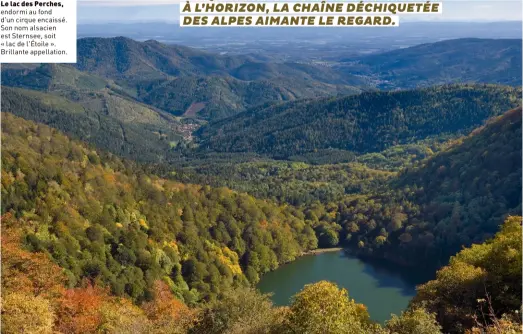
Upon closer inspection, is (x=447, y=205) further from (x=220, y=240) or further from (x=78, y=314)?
(x=78, y=314)

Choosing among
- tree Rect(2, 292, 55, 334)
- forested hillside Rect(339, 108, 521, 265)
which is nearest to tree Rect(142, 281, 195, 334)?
tree Rect(2, 292, 55, 334)

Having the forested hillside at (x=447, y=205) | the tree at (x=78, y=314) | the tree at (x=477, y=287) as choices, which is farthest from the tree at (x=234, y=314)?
the forested hillside at (x=447, y=205)

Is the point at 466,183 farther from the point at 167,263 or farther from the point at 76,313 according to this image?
the point at 76,313

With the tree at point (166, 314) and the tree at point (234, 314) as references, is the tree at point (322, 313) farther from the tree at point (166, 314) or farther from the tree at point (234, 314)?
the tree at point (166, 314)

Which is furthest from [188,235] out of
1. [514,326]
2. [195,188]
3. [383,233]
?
[514,326]

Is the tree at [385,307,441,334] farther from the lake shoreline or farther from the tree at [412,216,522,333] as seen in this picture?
the lake shoreline

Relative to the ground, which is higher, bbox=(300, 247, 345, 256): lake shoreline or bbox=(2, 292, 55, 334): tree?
bbox=(2, 292, 55, 334): tree
